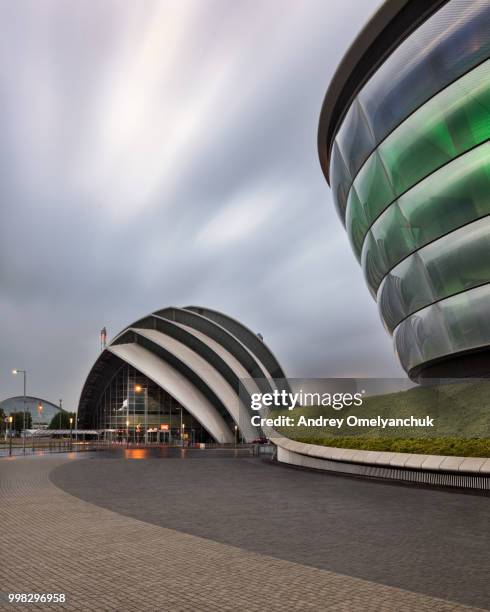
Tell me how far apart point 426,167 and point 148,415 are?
191ft

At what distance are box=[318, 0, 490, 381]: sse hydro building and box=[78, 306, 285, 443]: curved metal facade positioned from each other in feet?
128

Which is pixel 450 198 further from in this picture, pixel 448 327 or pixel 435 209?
pixel 448 327

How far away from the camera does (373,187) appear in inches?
1011

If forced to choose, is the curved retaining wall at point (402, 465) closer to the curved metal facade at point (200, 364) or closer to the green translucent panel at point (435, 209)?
the green translucent panel at point (435, 209)

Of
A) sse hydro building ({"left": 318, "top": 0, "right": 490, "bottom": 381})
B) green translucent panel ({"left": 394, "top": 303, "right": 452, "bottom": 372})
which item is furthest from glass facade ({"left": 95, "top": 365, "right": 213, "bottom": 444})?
sse hydro building ({"left": 318, "top": 0, "right": 490, "bottom": 381})

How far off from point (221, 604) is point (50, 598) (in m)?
1.79

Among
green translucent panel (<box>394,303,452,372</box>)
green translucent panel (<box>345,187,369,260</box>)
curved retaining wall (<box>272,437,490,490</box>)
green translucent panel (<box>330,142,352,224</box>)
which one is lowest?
curved retaining wall (<box>272,437,490,490</box>)

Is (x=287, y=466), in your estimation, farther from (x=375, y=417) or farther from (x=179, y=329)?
(x=179, y=329)

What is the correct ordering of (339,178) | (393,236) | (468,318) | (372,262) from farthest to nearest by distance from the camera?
(339,178) → (372,262) → (393,236) → (468,318)

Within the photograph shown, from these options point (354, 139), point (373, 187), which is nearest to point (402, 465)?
point (373, 187)

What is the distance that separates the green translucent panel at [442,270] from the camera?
2100 cm

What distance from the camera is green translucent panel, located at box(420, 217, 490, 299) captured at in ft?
68.5

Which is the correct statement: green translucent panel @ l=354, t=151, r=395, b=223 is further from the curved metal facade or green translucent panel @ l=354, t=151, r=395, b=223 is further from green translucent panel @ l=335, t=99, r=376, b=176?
the curved metal facade

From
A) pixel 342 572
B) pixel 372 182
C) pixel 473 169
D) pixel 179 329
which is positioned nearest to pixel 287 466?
pixel 372 182
